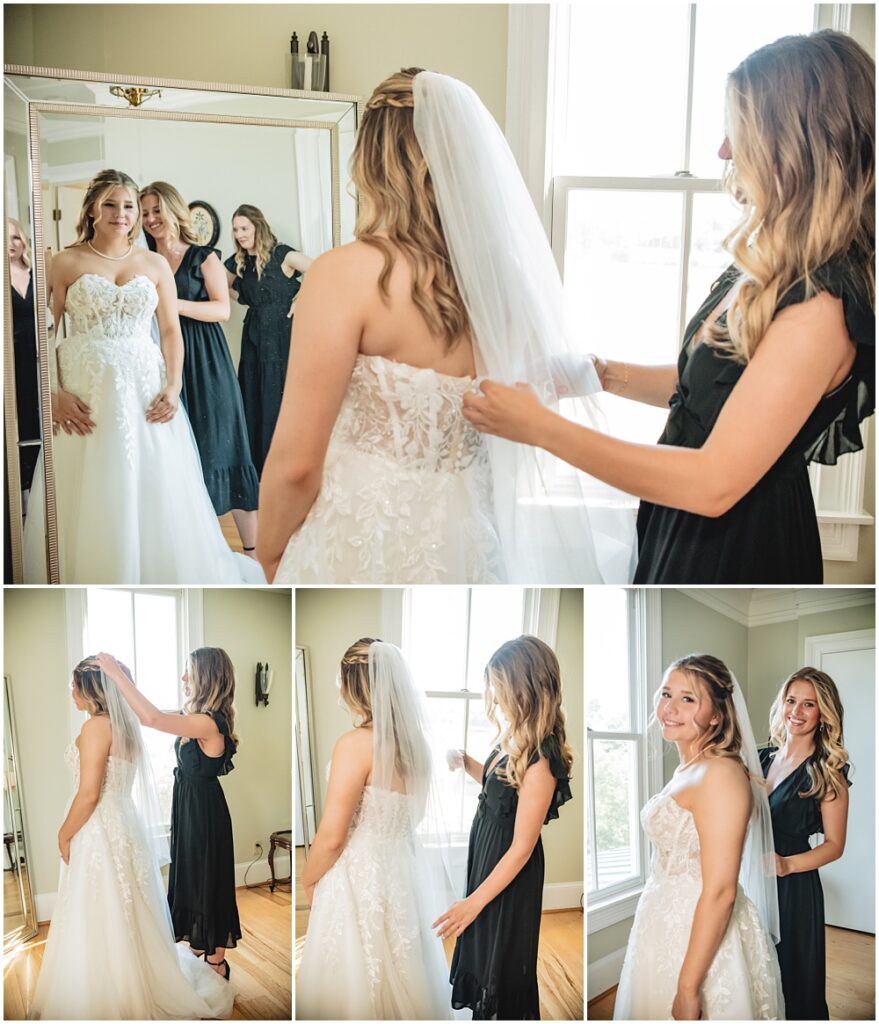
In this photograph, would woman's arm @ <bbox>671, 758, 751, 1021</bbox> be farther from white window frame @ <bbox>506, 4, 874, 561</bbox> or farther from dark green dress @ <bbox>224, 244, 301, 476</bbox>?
dark green dress @ <bbox>224, 244, 301, 476</bbox>

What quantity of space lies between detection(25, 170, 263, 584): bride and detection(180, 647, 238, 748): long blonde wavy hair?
13cm

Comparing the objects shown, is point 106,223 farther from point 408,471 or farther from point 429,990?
point 429,990

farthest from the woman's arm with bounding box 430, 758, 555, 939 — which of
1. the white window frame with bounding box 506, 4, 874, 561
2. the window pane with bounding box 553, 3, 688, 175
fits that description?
the window pane with bounding box 553, 3, 688, 175

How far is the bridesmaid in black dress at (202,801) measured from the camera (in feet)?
5.43

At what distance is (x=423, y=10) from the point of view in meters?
1.67

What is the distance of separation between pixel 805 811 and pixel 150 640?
3.85 feet

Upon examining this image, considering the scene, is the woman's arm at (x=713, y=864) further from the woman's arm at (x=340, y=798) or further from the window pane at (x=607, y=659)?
the woman's arm at (x=340, y=798)

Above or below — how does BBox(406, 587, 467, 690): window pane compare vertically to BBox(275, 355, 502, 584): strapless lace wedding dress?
below

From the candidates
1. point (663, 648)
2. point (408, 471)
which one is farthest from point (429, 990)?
point (408, 471)

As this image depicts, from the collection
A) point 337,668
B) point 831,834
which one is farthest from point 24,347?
point 831,834

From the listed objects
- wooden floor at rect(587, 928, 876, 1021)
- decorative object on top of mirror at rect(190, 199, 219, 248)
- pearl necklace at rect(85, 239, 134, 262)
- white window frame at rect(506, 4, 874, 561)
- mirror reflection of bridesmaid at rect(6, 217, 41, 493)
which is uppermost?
white window frame at rect(506, 4, 874, 561)

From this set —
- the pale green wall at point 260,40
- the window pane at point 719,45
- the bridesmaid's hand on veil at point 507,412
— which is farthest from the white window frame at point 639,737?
the pale green wall at point 260,40

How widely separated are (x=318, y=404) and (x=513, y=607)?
0.48 m

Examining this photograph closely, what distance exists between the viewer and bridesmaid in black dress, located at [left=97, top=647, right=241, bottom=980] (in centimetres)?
166
